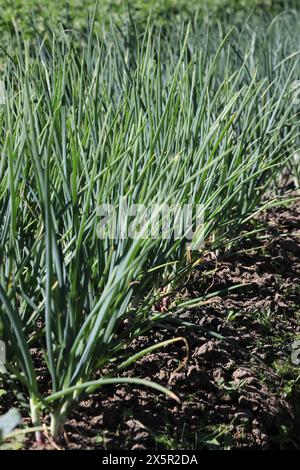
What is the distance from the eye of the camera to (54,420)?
1.68 meters

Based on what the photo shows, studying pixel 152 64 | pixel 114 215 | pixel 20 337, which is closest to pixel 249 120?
A: pixel 152 64

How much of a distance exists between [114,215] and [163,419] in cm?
50

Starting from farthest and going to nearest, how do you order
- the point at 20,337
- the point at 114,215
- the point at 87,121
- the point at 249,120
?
the point at 249,120, the point at 87,121, the point at 114,215, the point at 20,337

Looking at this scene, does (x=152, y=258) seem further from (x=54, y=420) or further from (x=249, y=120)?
(x=249, y=120)

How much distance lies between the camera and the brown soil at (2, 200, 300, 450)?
6.04 feet

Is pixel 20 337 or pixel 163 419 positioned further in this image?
pixel 163 419

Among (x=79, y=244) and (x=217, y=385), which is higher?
(x=79, y=244)

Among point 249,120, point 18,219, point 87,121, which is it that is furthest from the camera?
point 249,120

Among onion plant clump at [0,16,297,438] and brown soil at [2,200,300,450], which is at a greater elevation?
onion plant clump at [0,16,297,438]

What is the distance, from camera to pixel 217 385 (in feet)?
6.78

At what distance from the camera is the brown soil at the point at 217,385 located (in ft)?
6.04

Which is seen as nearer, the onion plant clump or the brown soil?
the onion plant clump

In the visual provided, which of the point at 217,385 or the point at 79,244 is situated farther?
the point at 217,385
